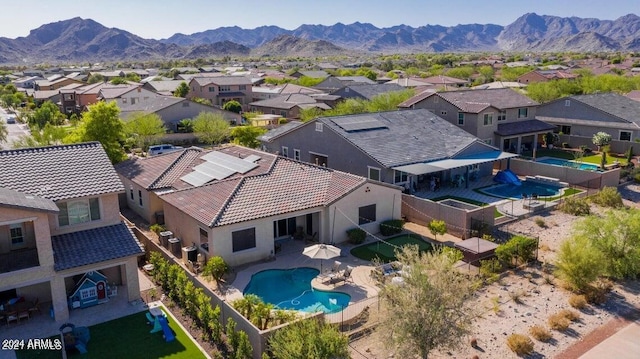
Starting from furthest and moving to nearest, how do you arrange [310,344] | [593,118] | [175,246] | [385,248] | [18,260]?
[593,118] → [385,248] → [175,246] → [18,260] → [310,344]

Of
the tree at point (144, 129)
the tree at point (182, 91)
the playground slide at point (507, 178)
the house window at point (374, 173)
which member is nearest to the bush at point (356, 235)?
the house window at point (374, 173)

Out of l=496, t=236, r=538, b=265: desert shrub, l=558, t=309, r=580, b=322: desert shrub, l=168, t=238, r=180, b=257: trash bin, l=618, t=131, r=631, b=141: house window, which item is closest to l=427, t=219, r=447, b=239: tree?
l=496, t=236, r=538, b=265: desert shrub

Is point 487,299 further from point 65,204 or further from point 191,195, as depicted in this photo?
point 65,204

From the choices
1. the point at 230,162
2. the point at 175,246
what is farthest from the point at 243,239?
the point at 230,162

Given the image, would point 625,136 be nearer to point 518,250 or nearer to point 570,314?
point 518,250

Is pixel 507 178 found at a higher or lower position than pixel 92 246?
lower
